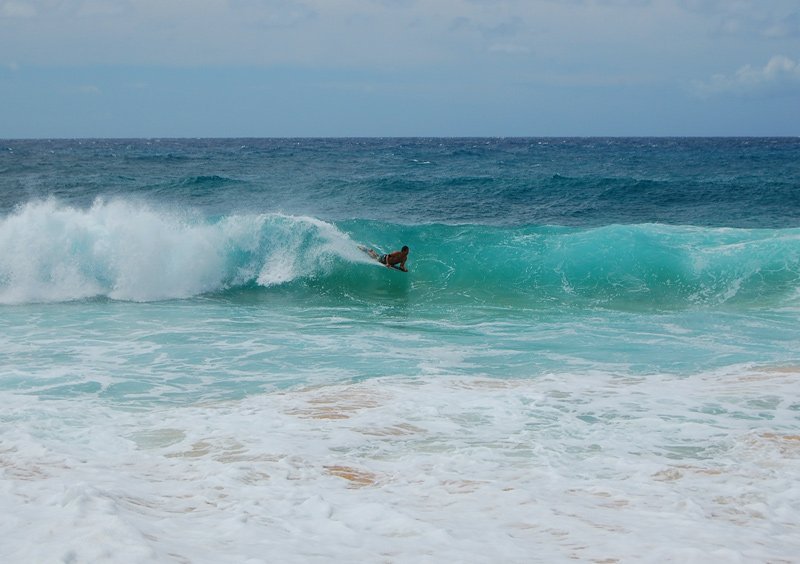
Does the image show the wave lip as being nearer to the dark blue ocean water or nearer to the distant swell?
the distant swell

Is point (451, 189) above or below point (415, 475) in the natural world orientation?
above

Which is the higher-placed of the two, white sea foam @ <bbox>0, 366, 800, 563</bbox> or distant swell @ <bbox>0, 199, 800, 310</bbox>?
distant swell @ <bbox>0, 199, 800, 310</bbox>

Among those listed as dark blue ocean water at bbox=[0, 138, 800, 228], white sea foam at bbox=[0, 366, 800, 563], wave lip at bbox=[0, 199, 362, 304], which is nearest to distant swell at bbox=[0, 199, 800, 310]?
wave lip at bbox=[0, 199, 362, 304]

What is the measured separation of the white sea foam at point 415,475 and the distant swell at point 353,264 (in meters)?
7.09

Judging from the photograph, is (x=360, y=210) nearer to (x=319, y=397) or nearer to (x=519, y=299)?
(x=519, y=299)

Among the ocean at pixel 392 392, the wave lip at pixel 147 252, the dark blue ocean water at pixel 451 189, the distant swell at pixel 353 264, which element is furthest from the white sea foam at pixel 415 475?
the dark blue ocean water at pixel 451 189

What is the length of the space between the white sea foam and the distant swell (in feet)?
23.3

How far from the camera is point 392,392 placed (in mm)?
7926

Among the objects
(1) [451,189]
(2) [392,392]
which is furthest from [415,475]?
(1) [451,189]

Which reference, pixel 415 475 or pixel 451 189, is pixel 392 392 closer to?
pixel 415 475

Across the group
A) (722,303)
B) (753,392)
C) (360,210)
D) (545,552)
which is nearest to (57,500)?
(545,552)

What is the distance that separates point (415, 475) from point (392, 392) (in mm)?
2373

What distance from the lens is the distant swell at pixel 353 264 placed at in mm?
14633

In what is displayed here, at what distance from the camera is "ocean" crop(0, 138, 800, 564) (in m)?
4.56
